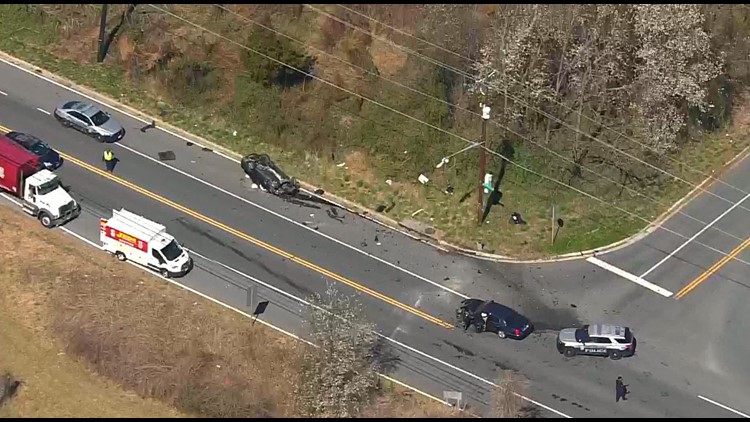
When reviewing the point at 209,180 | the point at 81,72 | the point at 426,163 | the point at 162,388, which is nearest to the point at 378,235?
the point at 426,163

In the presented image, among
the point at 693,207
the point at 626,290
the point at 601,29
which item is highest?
the point at 601,29

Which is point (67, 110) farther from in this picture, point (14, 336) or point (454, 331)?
point (454, 331)

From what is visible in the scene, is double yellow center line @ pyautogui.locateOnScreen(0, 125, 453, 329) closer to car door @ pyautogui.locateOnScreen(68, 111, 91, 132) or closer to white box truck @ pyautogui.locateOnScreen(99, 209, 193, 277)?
car door @ pyautogui.locateOnScreen(68, 111, 91, 132)

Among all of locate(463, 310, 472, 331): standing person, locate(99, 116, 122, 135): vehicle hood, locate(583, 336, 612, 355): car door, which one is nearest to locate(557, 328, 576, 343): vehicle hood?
locate(583, 336, 612, 355): car door

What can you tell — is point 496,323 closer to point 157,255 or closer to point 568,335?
point 568,335

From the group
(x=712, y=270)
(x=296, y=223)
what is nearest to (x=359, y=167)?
(x=296, y=223)

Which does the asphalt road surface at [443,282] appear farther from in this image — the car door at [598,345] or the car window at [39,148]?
the car window at [39,148]
